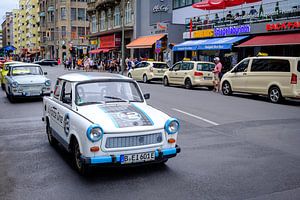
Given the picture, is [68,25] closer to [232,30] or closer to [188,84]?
[232,30]

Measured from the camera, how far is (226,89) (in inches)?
727

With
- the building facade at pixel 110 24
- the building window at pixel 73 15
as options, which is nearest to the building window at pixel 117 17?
the building facade at pixel 110 24

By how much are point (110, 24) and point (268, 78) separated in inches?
1583

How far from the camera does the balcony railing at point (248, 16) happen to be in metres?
23.0

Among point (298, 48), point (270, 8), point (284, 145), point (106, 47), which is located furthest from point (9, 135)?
point (106, 47)

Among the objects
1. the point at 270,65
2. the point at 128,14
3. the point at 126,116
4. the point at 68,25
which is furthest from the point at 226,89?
the point at 68,25

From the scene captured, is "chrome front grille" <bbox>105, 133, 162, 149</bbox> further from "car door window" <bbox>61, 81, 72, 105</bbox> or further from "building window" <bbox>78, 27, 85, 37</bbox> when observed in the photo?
"building window" <bbox>78, 27, 85, 37</bbox>

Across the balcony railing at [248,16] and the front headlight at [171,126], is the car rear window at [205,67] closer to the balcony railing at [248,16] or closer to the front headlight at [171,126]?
the balcony railing at [248,16]

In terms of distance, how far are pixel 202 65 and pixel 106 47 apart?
33.3 metres

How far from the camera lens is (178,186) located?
542cm

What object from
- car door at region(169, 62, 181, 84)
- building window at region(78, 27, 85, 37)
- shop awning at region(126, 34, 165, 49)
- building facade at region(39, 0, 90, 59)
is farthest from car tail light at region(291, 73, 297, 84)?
building window at region(78, 27, 85, 37)

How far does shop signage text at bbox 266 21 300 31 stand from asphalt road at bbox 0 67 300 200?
13335 millimetres

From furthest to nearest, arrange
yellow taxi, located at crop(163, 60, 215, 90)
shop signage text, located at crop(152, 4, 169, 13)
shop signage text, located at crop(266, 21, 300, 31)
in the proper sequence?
1. shop signage text, located at crop(152, 4, 169, 13)
2. shop signage text, located at crop(266, 21, 300, 31)
3. yellow taxi, located at crop(163, 60, 215, 90)

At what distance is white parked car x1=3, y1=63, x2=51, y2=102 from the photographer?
1498 centimetres
